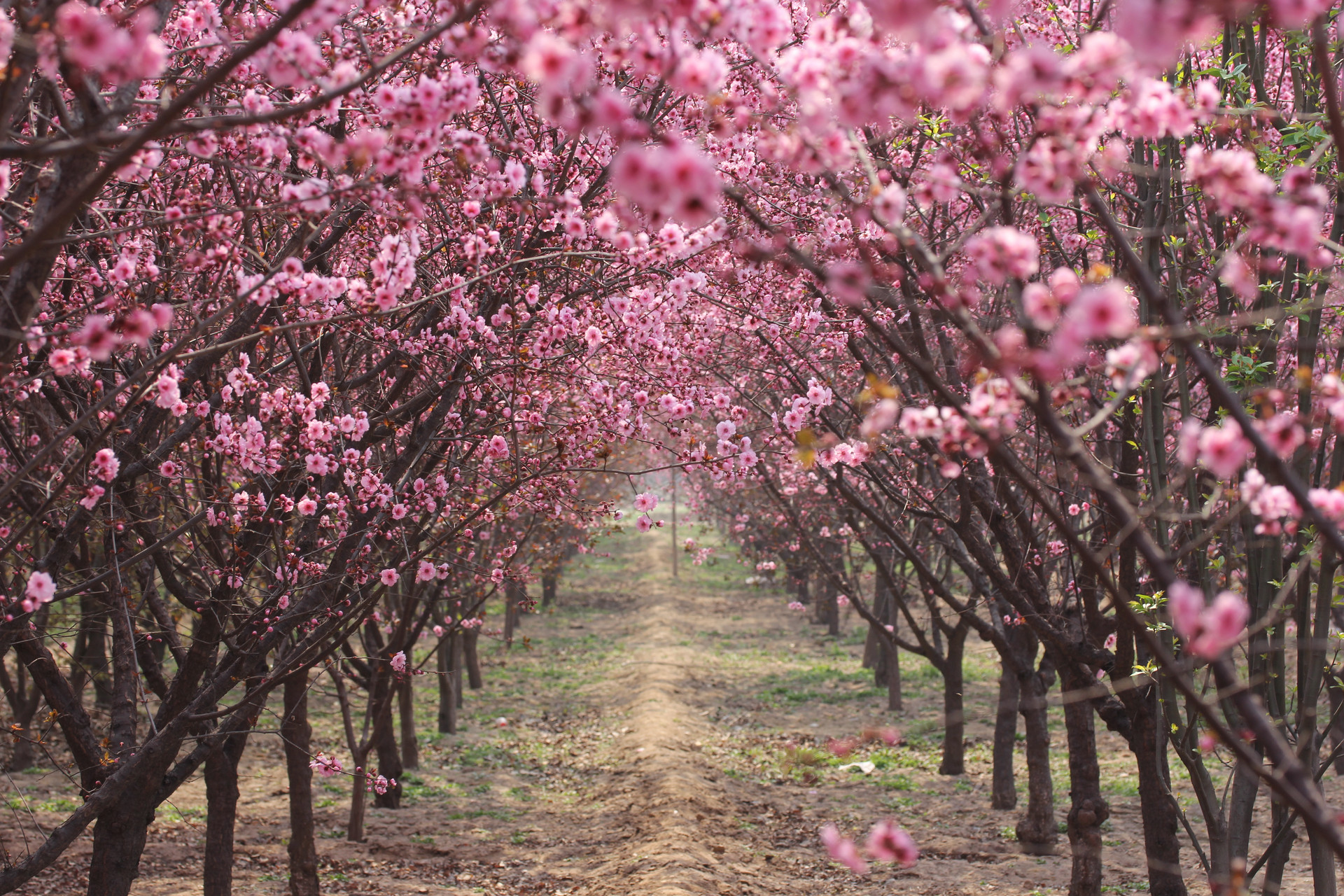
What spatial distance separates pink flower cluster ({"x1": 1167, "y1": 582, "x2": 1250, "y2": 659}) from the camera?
5.67 feet

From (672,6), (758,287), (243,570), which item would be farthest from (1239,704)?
(758,287)

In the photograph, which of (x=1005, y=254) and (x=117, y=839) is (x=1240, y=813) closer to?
(x=1005, y=254)

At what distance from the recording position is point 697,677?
20.5 metres

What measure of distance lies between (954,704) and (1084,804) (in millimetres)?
5838

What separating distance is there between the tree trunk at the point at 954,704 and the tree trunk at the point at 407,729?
6865mm

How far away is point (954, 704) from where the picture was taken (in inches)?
533

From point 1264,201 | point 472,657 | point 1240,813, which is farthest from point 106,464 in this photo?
point 472,657

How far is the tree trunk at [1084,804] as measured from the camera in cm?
772

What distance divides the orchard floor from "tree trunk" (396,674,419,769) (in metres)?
0.26

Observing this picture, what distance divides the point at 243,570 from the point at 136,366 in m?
1.35

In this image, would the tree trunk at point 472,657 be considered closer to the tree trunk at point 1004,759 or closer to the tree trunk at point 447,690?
the tree trunk at point 447,690

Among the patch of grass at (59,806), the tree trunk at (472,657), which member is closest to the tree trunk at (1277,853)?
the patch of grass at (59,806)

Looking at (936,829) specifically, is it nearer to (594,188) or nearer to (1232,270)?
(594,188)

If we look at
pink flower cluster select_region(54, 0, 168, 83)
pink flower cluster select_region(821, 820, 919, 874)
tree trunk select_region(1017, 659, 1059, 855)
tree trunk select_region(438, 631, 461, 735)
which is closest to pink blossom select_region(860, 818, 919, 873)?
pink flower cluster select_region(821, 820, 919, 874)
